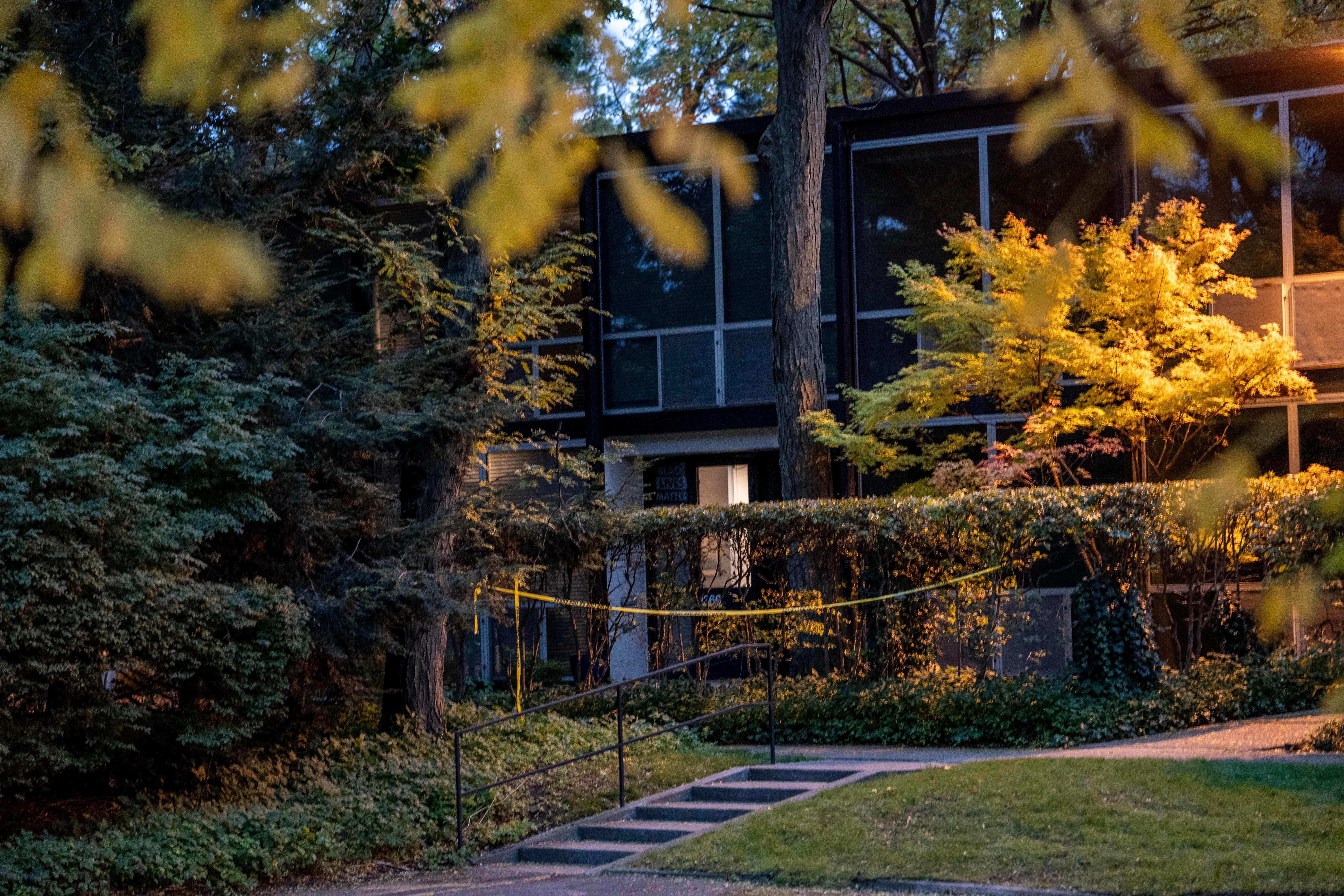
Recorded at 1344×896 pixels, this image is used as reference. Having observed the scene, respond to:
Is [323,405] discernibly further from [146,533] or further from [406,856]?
[406,856]

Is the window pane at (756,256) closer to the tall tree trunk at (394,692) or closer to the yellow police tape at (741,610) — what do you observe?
the yellow police tape at (741,610)

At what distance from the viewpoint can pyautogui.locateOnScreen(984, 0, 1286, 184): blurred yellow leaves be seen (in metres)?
2.50

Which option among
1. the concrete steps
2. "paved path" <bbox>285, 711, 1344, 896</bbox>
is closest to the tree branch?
"paved path" <bbox>285, 711, 1344, 896</bbox>

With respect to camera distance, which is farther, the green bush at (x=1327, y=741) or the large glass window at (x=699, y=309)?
the large glass window at (x=699, y=309)

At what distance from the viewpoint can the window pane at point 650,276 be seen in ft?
55.6

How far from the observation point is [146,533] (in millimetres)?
8555

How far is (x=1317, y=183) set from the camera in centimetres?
1496

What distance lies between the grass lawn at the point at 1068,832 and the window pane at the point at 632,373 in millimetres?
8905

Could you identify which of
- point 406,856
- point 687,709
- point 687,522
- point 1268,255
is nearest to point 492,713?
point 687,709

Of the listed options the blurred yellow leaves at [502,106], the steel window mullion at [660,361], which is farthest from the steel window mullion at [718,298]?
the blurred yellow leaves at [502,106]

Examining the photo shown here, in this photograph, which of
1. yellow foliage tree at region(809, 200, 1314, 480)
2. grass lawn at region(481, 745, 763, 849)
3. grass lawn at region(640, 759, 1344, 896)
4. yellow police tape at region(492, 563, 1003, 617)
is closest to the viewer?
grass lawn at region(640, 759, 1344, 896)

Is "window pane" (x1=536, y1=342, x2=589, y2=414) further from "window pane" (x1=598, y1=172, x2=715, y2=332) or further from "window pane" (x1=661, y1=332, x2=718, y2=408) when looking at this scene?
"window pane" (x1=661, y1=332, x2=718, y2=408)

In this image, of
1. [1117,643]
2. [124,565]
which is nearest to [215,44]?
[124,565]

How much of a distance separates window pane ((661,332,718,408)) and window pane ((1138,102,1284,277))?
18.0 ft
